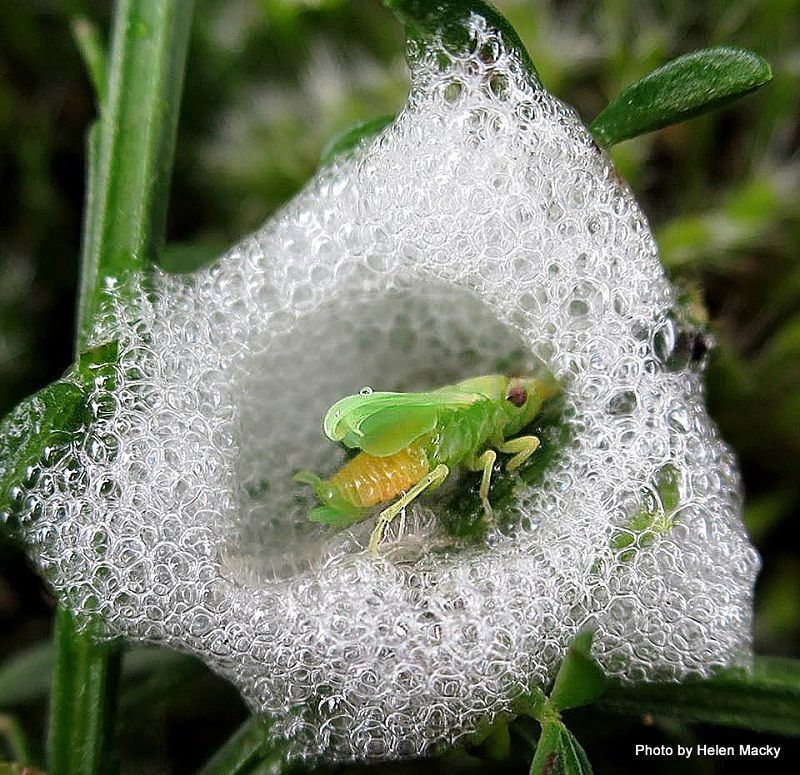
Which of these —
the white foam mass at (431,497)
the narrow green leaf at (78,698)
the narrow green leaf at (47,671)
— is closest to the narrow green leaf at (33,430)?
the white foam mass at (431,497)

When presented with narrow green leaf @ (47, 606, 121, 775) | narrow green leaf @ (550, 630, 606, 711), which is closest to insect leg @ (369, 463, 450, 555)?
narrow green leaf @ (550, 630, 606, 711)

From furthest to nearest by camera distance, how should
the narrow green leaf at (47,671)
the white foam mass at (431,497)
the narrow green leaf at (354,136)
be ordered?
the narrow green leaf at (47,671) → the narrow green leaf at (354,136) → the white foam mass at (431,497)

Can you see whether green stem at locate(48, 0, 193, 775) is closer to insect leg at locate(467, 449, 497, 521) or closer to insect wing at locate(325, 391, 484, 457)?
insect wing at locate(325, 391, 484, 457)

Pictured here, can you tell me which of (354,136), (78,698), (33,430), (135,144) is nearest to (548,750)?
(78,698)

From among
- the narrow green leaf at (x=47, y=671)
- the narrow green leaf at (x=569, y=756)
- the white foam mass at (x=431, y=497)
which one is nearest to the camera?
the narrow green leaf at (x=569, y=756)

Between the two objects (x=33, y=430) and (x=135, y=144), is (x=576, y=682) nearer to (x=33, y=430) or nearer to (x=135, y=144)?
(x=33, y=430)

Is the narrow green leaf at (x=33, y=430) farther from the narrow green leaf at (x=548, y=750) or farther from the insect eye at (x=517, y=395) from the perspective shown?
the narrow green leaf at (x=548, y=750)

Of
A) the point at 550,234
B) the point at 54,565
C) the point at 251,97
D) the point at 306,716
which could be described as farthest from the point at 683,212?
the point at 54,565
